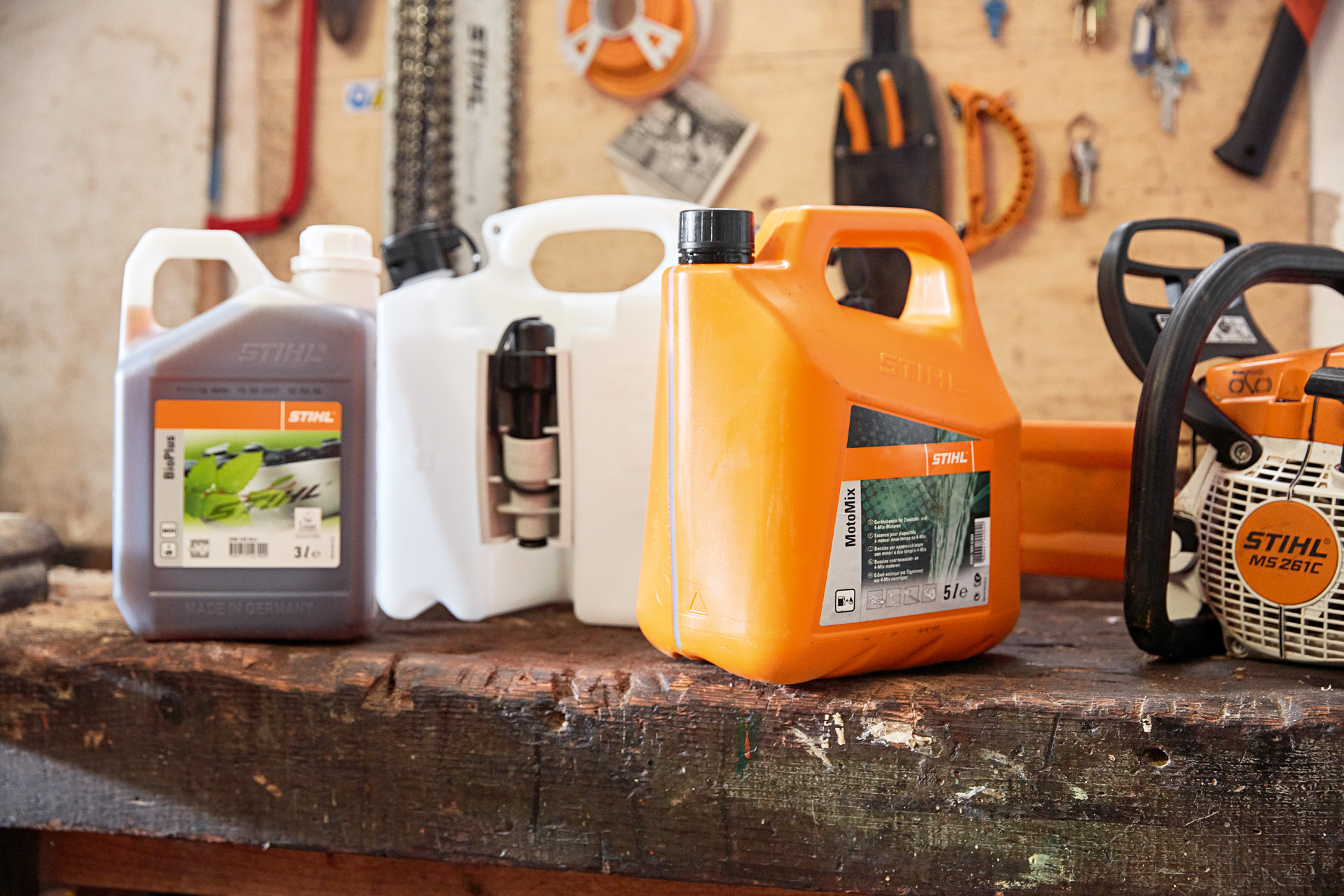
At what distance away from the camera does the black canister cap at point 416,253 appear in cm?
88

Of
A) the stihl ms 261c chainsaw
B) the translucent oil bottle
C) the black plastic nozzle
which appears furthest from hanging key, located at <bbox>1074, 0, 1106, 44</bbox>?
the translucent oil bottle

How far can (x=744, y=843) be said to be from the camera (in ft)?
2.12

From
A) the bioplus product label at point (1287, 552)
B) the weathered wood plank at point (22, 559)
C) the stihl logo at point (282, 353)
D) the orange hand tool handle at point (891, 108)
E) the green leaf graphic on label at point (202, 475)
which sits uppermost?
the orange hand tool handle at point (891, 108)

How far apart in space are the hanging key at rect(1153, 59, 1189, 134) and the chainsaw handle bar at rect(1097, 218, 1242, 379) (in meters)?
0.51

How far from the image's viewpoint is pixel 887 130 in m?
1.29

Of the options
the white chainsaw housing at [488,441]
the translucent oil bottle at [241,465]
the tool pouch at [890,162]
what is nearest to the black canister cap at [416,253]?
the white chainsaw housing at [488,441]

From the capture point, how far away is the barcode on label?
68 cm

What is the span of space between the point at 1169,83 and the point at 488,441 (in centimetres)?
105

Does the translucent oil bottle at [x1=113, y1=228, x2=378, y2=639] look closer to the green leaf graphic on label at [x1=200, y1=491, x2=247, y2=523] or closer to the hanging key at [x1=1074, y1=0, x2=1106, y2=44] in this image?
the green leaf graphic on label at [x1=200, y1=491, x2=247, y2=523]

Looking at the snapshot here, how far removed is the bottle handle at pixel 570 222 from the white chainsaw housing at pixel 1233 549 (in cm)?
49

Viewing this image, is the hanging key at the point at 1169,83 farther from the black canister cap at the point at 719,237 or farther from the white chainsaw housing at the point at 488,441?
the black canister cap at the point at 719,237

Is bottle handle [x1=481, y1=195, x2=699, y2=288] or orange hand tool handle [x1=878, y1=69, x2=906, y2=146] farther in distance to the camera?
orange hand tool handle [x1=878, y1=69, x2=906, y2=146]

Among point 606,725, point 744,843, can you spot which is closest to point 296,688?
point 606,725

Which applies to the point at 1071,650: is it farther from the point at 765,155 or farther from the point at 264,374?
the point at 765,155
